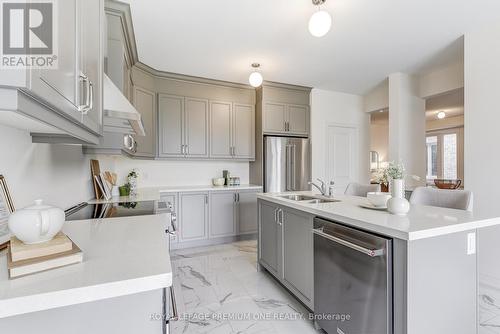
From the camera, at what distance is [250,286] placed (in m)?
2.44

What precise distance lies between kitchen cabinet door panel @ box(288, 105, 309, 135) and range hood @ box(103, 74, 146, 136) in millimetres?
3025

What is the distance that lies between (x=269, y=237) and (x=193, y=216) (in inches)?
60.0

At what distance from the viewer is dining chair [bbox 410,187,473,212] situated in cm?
183

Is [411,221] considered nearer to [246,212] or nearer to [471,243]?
[471,243]

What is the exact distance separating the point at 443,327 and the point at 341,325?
1.77 ft

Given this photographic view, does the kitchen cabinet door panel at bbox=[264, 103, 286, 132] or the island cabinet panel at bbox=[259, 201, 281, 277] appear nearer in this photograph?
the island cabinet panel at bbox=[259, 201, 281, 277]

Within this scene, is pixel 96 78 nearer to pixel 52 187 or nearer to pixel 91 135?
pixel 91 135

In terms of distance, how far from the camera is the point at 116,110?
4.71 feet

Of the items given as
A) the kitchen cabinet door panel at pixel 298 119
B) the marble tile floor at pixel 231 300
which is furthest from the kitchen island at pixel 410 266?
the kitchen cabinet door panel at pixel 298 119

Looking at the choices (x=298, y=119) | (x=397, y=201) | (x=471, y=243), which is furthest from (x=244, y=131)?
(x=471, y=243)

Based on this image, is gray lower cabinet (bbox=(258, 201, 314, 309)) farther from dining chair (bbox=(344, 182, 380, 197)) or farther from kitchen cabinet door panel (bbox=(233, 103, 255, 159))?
kitchen cabinet door panel (bbox=(233, 103, 255, 159))

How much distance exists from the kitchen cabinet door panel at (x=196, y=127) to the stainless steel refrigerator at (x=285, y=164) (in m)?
1.02

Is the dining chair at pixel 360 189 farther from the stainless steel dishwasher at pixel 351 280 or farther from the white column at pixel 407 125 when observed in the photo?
the white column at pixel 407 125

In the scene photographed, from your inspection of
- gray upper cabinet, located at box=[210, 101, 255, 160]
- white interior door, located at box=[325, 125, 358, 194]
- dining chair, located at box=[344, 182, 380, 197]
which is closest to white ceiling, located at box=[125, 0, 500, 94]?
gray upper cabinet, located at box=[210, 101, 255, 160]
